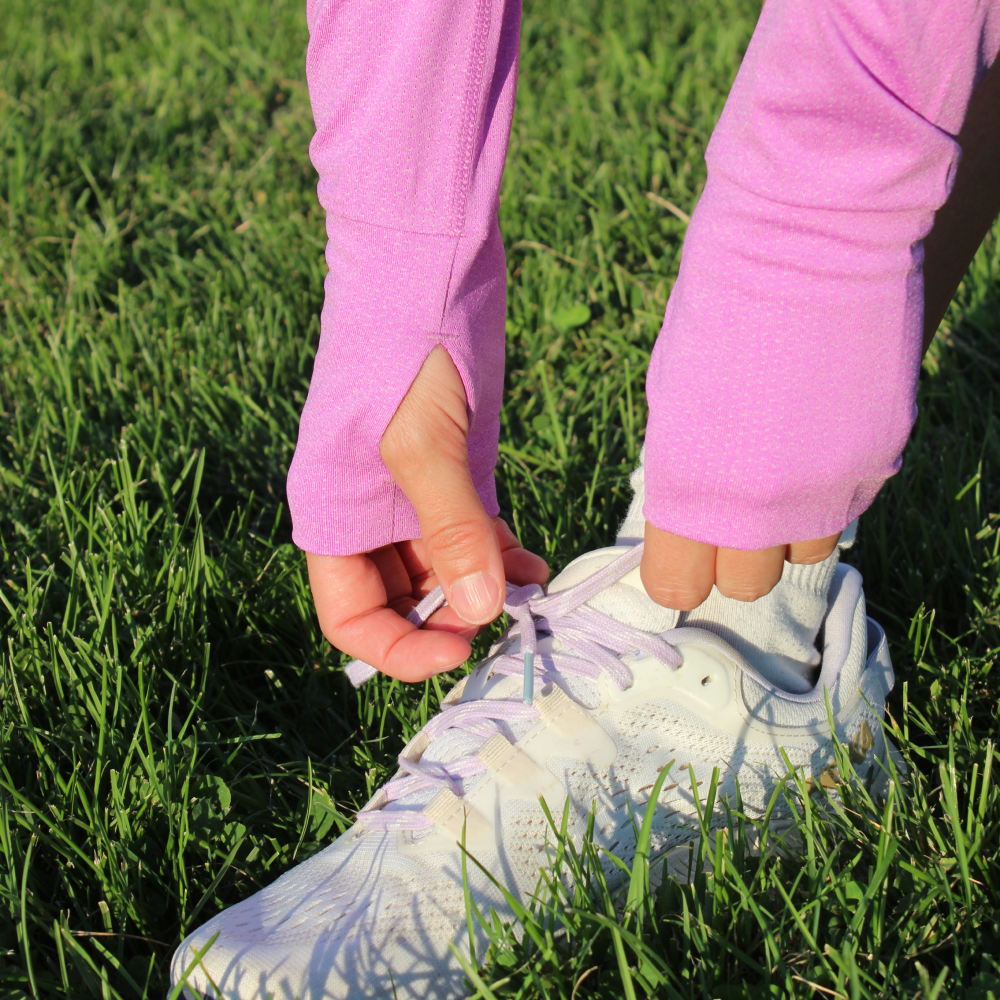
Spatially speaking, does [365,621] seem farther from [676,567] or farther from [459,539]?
[676,567]

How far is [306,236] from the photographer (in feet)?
9.60

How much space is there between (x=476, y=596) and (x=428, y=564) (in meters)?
0.42

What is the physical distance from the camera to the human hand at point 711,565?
1.16 m

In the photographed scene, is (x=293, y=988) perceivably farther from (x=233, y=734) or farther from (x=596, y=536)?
(x=596, y=536)

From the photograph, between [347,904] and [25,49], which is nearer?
[347,904]

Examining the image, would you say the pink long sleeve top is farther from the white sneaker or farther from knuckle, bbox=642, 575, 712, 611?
the white sneaker

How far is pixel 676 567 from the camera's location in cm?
119

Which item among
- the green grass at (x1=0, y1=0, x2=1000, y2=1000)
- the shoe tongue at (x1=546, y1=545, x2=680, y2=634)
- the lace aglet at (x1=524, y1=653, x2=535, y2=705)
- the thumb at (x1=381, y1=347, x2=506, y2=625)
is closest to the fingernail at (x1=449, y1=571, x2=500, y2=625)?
the thumb at (x1=381, y1=347, x2=506, y2=625)

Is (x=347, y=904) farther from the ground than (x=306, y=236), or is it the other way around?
(x=306, y=236)

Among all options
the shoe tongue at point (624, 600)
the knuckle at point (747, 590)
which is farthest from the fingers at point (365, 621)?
the knuckle at point (747, 590)

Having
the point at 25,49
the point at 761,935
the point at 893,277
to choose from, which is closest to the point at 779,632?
the point at 761,935

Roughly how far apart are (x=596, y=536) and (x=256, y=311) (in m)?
1.31

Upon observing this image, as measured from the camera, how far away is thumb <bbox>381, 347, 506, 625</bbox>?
A: 1301mm

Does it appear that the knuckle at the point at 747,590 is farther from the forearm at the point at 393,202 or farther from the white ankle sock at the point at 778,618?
the forearm at the point at 393,202
